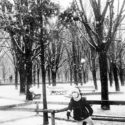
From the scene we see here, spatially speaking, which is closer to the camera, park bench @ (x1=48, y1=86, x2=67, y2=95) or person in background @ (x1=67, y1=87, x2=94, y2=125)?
person in background @ (x1=67, y1=87, x2=94, y2=125)

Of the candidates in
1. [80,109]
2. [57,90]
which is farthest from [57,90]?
[80,109]

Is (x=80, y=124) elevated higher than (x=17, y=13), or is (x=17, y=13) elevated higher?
(x=17, y=13)

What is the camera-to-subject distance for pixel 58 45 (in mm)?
32406

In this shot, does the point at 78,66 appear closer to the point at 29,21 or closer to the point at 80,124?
the point at 29,21

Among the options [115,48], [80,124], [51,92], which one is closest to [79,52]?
[115,48]

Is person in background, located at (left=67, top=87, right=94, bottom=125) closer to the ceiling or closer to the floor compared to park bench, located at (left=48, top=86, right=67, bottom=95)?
closer to the floor

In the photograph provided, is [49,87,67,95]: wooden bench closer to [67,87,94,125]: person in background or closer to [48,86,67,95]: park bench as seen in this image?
[48,86,67,95]: park bench

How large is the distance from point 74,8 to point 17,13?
3344 mm

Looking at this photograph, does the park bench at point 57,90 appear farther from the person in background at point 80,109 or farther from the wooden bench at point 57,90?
the person in background at point 80,109

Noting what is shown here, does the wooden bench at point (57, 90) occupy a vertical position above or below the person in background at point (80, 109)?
above

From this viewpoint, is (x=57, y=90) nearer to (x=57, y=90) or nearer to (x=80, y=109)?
(x=57, y=90)

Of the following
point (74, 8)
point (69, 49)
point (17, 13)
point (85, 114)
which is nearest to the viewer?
point (85, 114)

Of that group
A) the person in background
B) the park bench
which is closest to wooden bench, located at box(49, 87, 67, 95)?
the park bench

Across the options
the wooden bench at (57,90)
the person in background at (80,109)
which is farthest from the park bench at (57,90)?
the person in background at (80,109)
